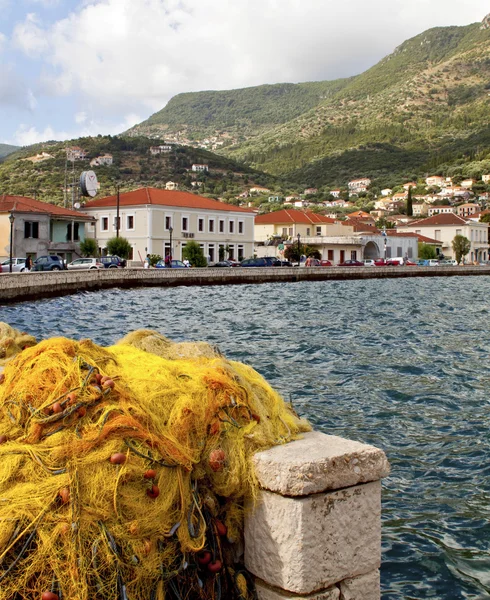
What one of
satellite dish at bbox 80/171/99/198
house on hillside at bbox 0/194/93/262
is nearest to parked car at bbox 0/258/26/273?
house on hillside at bbox 0/194/93/262

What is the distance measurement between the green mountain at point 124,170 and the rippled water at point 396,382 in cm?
6834

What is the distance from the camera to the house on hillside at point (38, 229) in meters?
49.8

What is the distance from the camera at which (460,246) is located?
91500 mm

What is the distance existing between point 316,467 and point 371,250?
269 feet

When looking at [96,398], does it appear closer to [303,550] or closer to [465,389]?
[303,550]

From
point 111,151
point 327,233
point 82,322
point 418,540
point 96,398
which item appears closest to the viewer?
point 96,398

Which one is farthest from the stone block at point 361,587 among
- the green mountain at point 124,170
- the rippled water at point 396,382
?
the green mountain at point 124,170

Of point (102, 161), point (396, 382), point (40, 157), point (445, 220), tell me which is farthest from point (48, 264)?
point (40, 157)

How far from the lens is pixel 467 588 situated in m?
4.52

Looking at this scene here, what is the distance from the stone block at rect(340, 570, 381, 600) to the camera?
3.04 meters

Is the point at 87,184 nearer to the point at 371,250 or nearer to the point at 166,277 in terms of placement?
the point at 166,277

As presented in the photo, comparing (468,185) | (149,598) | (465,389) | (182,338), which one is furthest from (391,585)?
(468,185)

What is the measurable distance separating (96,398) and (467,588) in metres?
2.99

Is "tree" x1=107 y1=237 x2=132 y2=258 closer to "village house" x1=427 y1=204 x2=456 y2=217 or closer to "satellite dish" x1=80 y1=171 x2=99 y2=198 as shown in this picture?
"satellite dish" x1=80 y1=171 x2=99 y2=198
